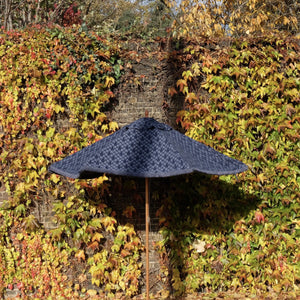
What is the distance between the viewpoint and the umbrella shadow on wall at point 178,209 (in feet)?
14.7

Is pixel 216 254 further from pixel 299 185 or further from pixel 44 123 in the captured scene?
pixel 44 123

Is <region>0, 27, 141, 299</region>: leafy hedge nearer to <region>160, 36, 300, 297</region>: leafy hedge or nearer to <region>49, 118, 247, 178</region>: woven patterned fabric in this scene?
<region>160, 36, 300, 297</region>: leafy hedge

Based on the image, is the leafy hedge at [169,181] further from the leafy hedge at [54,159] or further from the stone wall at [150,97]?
the stone wall at [150,97]

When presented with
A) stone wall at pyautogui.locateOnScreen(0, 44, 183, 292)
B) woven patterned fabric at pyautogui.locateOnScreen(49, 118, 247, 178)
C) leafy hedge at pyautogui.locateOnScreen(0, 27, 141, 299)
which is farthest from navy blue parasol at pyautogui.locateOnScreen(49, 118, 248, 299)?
leafy hedge at pyautogui.locateOnScreen(0, 27, 141, 299)

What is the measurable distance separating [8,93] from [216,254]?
331 cm

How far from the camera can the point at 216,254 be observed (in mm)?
4496

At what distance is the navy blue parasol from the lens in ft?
9.82

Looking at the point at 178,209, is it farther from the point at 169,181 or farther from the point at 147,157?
the point at 147,157

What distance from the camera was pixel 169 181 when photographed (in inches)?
177

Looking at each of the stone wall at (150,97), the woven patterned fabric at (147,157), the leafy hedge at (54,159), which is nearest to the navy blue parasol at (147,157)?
the woven patterned fabric at (147,157)

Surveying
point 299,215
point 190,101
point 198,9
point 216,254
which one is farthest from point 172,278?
point 198,9

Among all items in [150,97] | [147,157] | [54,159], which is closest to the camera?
[147,157]

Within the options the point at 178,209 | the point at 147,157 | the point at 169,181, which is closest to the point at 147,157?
the point at 147,157

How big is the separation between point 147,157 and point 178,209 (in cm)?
158
